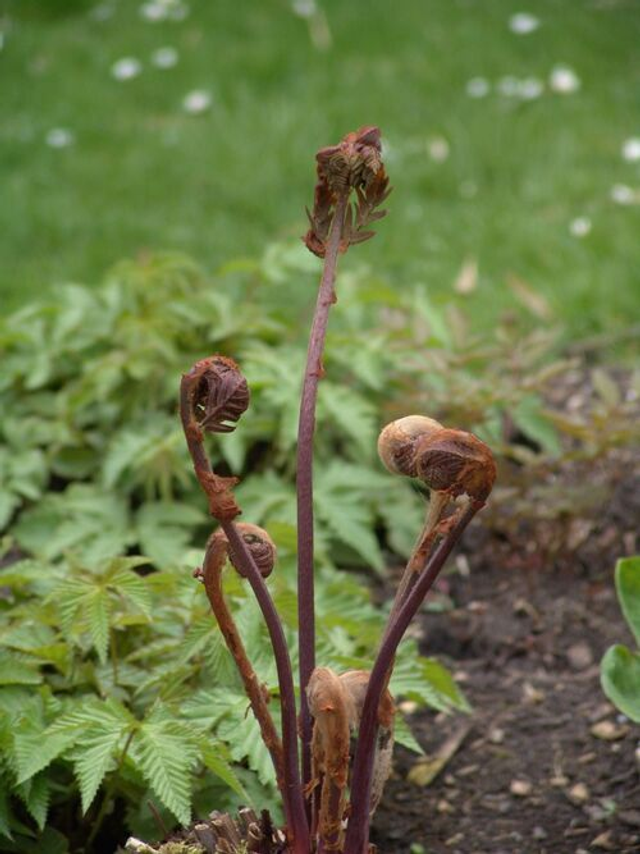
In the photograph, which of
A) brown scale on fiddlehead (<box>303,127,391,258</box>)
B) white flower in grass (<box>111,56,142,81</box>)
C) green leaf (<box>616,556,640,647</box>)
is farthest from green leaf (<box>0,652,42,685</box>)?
white flower in grass (<box>111,56,142,81</box>)

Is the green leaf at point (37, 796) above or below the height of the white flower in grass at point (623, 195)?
above

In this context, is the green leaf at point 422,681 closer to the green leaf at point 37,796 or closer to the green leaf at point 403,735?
the green leaf at point 403,735

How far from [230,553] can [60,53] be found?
631 cm

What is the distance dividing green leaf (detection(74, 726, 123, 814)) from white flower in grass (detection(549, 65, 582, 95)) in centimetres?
549

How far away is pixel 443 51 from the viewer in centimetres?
736

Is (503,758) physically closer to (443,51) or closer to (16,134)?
(16,134)

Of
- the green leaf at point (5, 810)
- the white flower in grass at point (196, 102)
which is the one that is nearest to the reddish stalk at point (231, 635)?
the green leaf at point (5, 810)

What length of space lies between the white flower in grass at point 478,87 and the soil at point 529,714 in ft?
12.5

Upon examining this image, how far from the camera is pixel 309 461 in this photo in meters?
1.85

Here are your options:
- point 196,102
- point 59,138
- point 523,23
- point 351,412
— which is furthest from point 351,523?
point 523,23

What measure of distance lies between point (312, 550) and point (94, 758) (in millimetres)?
480

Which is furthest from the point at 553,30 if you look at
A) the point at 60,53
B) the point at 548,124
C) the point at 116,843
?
the point at 116,843

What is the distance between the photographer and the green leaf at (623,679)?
7.20 feet

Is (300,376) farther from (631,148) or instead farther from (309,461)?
(631,148)
